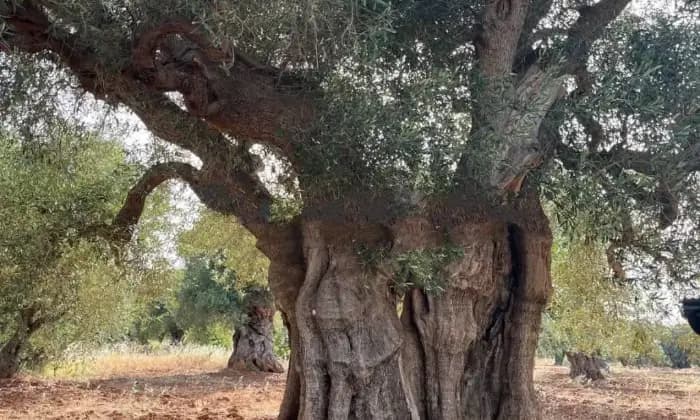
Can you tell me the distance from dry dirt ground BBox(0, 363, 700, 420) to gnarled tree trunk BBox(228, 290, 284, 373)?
3.83 feet

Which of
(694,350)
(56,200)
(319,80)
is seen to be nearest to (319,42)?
(319,80)

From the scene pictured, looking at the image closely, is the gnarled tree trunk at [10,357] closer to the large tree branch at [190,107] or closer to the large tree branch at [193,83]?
the large tree branch at [190,107]

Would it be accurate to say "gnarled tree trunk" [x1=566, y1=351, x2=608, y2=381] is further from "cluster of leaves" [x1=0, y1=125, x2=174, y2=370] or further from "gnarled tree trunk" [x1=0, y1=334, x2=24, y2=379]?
"gnarled tree trunk" [x1=0, y1=334, x2=24, y2=379]

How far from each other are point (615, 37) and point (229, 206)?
4426 millimetres

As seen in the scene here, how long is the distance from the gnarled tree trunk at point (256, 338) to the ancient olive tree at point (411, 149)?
36.8 feet

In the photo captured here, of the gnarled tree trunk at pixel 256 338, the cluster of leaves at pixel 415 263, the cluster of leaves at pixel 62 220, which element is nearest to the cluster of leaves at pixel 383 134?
the cluster of leaves at pixel 415 263

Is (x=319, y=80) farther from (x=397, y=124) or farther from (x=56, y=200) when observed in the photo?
(x=56, y=200)

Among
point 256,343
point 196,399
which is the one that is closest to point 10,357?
point 196,399

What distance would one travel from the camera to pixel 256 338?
19.0 meters

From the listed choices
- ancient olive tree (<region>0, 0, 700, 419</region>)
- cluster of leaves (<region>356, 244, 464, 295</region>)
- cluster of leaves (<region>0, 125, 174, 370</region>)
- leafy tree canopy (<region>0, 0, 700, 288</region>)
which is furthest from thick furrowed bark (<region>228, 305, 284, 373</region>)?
cluster of leaves (<region>356, 244, 464, 295</region>)

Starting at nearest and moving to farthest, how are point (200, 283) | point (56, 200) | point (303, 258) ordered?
point (303, 258), point (56, 200), point (200, 283)

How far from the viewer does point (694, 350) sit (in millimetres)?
18766

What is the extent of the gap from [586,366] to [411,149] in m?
17.6

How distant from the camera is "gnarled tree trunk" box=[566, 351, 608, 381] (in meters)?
20.5
